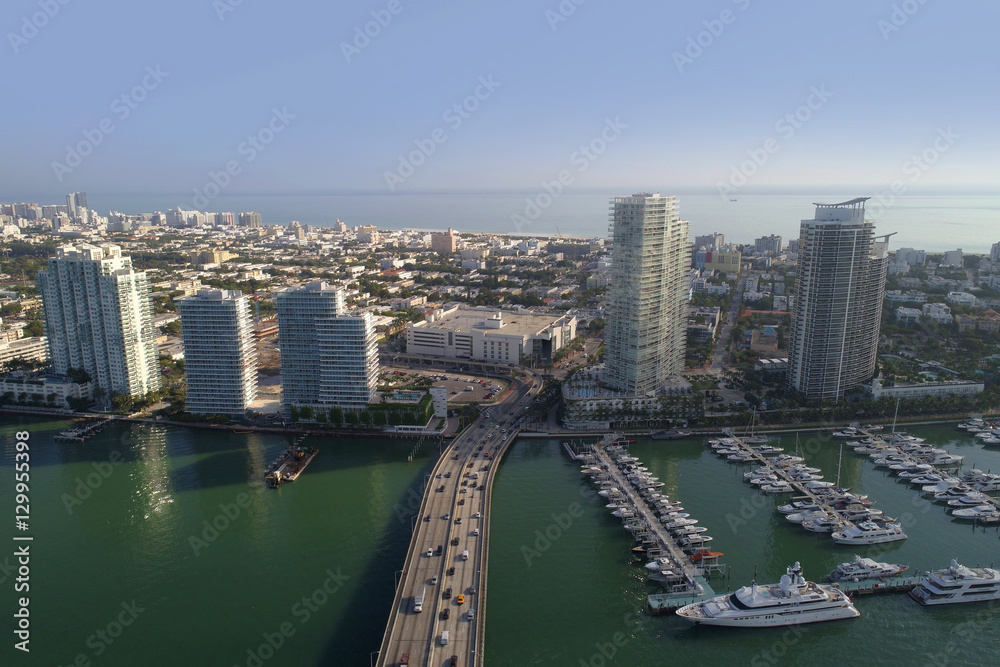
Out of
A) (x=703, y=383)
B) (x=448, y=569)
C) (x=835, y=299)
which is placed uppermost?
(x=835, y=299)

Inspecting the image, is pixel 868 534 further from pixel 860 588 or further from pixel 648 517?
pixel 648 517

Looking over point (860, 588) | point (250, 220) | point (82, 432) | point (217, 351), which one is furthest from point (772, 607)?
point (250, 220)

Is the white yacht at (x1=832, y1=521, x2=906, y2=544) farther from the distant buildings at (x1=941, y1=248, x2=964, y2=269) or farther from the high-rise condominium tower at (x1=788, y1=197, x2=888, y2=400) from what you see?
the distant buildings at (x1=941, y1=248, x2=964, y2=269)

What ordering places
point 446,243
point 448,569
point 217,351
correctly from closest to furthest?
point 448,569 → point 217,351 → point 446,243

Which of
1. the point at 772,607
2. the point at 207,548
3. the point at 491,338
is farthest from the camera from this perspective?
the point at 491,338

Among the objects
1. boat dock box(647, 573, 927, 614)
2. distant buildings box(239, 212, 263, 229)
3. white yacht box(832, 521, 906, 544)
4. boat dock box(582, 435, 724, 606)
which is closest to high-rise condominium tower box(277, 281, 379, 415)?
boat dock box(582, 435, 724, 606)

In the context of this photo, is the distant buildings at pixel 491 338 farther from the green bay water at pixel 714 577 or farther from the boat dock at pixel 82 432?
the boat dock at pixel 82 432

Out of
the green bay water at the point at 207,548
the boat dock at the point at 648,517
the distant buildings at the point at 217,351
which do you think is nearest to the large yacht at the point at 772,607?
the boat dock at the point at 648,517
